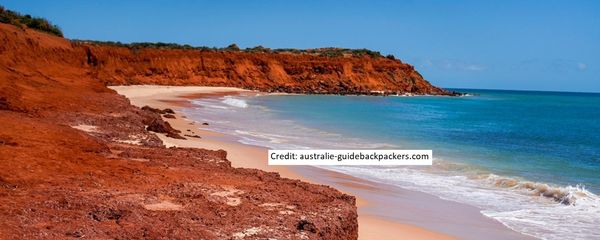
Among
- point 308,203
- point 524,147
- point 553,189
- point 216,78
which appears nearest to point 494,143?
point 524,147

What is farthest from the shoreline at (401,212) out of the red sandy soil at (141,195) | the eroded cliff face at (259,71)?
the eroded cliff face at (259,71)

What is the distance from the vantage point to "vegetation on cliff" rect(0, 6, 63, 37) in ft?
113

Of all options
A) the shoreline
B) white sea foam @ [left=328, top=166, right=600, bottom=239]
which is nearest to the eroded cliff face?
the shoreline

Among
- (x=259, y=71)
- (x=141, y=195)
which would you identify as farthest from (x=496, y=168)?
(x=259, y=71)

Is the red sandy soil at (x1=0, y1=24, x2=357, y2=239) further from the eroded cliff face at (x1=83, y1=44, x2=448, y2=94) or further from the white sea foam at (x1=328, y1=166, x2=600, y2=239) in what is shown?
the eroded cliff face at (x1=83, y1=44, x2=448, y2=94)

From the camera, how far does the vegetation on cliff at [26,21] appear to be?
34531 millimetres

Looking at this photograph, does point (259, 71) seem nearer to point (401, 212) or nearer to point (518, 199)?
point (518, 199)

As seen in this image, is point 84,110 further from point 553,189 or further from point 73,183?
point 553,189

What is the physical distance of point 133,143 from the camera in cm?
1003

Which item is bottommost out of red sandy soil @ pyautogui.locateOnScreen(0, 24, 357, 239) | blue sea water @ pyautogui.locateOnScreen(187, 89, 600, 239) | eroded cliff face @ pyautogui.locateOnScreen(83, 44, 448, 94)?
blue sea water @ pyautogui.locateOnScreen(187, 89, 600, 239)

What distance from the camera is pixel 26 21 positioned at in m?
37.2

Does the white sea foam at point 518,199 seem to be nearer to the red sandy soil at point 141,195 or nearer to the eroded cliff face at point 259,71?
the red sandy soil at point 141,195

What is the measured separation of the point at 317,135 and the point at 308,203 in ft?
49.9

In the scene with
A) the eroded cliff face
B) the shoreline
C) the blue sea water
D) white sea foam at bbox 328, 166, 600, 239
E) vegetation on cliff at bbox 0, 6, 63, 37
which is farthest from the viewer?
the eroded cliff face
